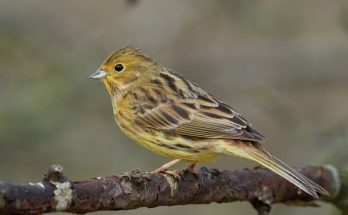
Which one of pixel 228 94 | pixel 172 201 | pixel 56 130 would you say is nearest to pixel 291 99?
pixel 228 94

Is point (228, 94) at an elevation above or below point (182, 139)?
above

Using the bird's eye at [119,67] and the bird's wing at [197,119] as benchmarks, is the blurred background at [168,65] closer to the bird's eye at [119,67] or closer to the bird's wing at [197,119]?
the bird's eye at [119,67]

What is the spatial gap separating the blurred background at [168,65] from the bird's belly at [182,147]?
152 cm

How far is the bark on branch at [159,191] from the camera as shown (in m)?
3.60

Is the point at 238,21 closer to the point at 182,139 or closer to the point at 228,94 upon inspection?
the point at 228,94

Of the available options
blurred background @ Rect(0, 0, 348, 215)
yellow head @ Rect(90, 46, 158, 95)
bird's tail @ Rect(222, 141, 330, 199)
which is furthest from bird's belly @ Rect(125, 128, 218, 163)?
blurred background @ Rect(0, 0, 348, 215)

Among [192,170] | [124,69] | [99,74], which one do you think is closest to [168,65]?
[124,69]

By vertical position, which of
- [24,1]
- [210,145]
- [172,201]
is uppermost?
[24,1]

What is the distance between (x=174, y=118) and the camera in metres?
5.95

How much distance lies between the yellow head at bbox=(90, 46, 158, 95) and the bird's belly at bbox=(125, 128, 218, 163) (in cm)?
86

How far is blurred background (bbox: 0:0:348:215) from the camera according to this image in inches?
288

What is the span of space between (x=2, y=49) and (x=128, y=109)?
192cm

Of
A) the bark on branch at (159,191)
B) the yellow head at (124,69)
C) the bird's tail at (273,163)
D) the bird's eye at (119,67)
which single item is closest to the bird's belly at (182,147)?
the bird's tail at (273,163)

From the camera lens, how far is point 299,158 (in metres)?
7.32
